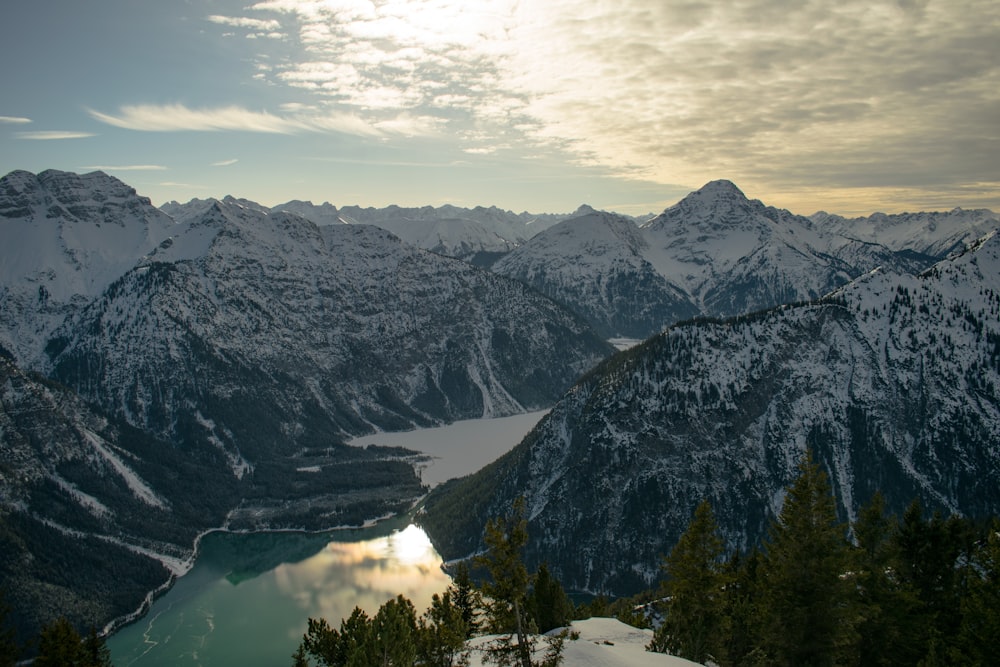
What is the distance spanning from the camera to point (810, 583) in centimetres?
4600

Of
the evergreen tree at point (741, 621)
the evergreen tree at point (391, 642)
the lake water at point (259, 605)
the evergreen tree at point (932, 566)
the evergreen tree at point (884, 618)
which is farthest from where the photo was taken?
the lake water at point (259, 605)

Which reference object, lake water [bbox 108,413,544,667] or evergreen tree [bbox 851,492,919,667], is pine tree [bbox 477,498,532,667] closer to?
evergreen tree [bbox 851,492,919,667]

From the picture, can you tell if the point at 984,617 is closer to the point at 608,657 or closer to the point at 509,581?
the point at 608,657

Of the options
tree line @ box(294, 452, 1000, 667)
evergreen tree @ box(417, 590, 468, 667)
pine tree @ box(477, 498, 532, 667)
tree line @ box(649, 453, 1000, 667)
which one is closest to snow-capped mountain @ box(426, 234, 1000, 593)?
tree line @ box(294, 452, 1000, 667)

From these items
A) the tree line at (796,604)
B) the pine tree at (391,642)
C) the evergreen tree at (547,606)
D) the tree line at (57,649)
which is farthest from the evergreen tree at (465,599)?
the tree line at (57,649)

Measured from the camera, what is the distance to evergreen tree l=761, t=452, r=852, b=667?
150ft

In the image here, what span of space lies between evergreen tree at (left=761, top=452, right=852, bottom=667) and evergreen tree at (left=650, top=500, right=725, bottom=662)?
13025 millimetres


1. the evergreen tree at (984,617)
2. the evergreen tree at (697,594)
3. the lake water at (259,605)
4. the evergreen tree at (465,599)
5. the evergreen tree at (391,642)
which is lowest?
the lake water at (259,605)

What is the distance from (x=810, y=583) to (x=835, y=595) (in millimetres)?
1505

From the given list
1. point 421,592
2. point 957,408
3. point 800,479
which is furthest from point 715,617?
point 957,408

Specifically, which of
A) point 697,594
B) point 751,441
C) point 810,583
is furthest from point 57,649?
point 751,441

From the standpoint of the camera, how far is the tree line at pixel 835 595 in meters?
45.8

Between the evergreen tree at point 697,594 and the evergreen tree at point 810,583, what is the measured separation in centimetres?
1303

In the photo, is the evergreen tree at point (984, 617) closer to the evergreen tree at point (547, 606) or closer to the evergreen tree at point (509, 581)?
the evergreen tree at point (509, 581)
